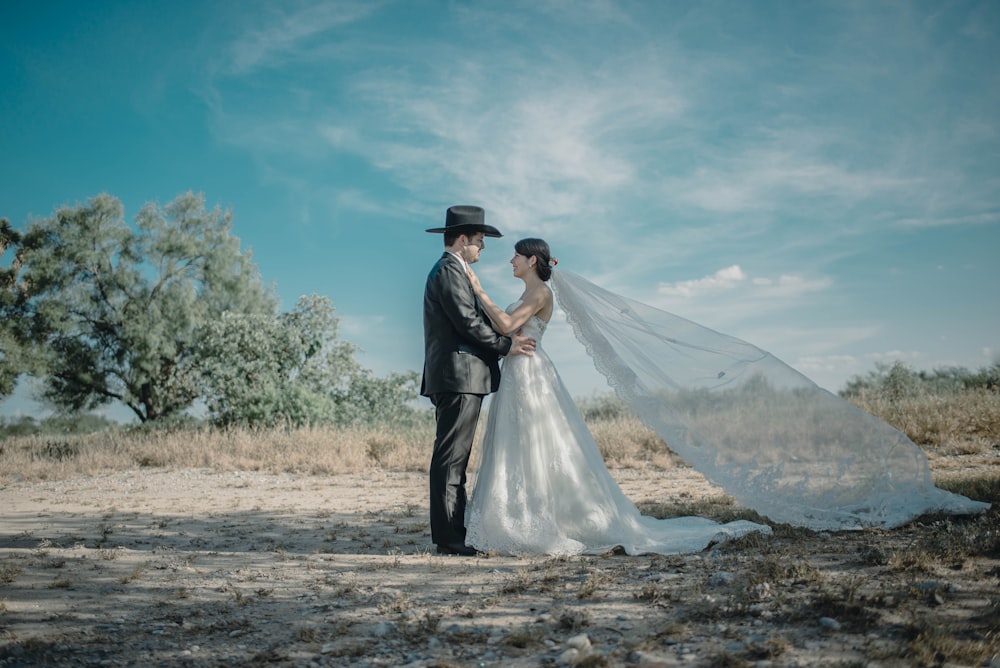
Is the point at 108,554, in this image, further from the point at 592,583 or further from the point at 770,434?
the point at 770,434

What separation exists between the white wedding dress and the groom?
0.53ft

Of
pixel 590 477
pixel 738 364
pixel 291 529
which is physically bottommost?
pixel 291 529

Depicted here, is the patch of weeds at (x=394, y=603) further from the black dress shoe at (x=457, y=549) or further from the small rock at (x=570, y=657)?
the black dress shoe at (x=457, y=549)

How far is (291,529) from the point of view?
325 inches

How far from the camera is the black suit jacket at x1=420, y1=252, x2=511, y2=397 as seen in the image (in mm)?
6215

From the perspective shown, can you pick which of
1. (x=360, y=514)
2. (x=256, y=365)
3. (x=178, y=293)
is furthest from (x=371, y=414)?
(x=360, y=514)

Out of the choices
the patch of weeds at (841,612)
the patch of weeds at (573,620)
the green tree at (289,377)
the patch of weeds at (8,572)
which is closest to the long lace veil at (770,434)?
the patch of weeds at (841,612)

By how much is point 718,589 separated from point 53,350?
92.3 ft

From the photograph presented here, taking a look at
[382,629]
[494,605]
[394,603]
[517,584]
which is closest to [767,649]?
[494,605]

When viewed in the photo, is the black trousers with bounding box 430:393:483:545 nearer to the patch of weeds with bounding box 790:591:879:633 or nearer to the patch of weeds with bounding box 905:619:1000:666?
the patch of weeds with bounding box 790:591:879:633

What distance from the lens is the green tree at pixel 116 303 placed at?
25.9 metres

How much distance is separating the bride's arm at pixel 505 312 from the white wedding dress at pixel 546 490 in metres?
0.18

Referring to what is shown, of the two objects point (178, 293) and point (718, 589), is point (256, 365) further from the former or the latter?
point (718, 589)

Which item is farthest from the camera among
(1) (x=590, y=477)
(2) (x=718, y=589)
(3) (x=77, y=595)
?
(1) (x=590, y=477)
